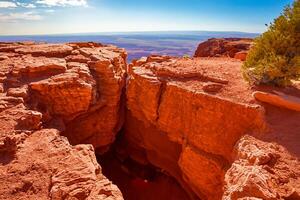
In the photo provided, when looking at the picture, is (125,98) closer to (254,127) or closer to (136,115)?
(136,115)

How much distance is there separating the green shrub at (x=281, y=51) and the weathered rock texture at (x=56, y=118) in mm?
8211

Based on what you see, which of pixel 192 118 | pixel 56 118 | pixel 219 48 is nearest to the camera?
pixel 192 118

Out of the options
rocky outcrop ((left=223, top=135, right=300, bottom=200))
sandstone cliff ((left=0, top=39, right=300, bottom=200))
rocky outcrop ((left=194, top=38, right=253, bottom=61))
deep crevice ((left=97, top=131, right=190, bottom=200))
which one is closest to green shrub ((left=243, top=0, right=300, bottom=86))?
sandstone cliff ((left=0, top=39, right=300, bottom=200))

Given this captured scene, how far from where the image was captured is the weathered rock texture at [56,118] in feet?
27.6

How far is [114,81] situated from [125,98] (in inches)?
91.5

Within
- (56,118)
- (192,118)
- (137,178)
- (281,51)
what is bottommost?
(137,178)

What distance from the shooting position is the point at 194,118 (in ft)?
43.8

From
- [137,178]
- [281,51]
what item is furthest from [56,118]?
[281,51]

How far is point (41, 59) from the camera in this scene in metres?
16.3

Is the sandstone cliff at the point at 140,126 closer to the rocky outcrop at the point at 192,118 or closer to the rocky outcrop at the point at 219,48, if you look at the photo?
the rocky outcrop at the point at 192,118

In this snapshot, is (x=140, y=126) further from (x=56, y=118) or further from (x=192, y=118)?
(x=56, y=118)

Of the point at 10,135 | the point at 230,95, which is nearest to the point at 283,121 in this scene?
the point at 230,95

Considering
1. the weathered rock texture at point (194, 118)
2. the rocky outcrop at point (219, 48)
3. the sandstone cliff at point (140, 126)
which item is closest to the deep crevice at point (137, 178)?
the sandstone cliff at point (140, 126)

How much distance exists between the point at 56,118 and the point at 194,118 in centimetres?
679
